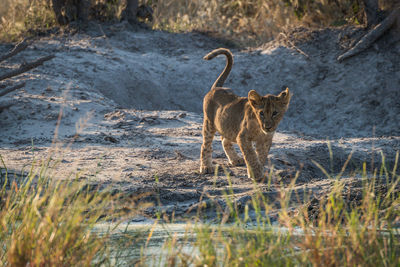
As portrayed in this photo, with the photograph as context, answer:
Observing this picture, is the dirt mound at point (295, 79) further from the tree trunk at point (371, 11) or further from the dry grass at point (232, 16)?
the dry grass at point (232, 16)

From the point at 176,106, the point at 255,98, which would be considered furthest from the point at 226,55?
the point at 176,106

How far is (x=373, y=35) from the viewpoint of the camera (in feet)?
38.3

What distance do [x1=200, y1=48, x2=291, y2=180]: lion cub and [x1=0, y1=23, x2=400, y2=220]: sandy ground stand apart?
0.25 metres

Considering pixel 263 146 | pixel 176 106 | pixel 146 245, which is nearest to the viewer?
pixel 146 245

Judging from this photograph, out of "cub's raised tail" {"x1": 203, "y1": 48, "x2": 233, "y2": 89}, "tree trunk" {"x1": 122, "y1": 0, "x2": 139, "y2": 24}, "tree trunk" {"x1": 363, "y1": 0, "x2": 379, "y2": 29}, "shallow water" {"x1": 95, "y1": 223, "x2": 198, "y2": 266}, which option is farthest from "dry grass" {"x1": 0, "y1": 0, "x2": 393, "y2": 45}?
"shallow water" {"x1": 95, "y1": 223, "x2": 198, "y2": 266}

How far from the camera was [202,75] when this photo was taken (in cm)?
1229

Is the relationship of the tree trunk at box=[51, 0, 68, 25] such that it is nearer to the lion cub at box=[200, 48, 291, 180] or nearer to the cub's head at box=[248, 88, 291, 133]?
the lion cub at box=[200, 48, 291, 180]

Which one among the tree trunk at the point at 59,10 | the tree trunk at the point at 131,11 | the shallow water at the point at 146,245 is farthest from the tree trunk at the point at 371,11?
the shallow water at the point at 146,245

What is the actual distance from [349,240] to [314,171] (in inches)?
151

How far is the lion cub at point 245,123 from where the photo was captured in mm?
6199

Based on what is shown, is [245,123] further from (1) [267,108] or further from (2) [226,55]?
(2) [226,55]

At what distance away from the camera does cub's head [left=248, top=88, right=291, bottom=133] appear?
6.14m

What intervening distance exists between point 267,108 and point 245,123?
1.46ft

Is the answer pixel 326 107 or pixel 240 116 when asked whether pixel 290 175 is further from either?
pixel 326 107
